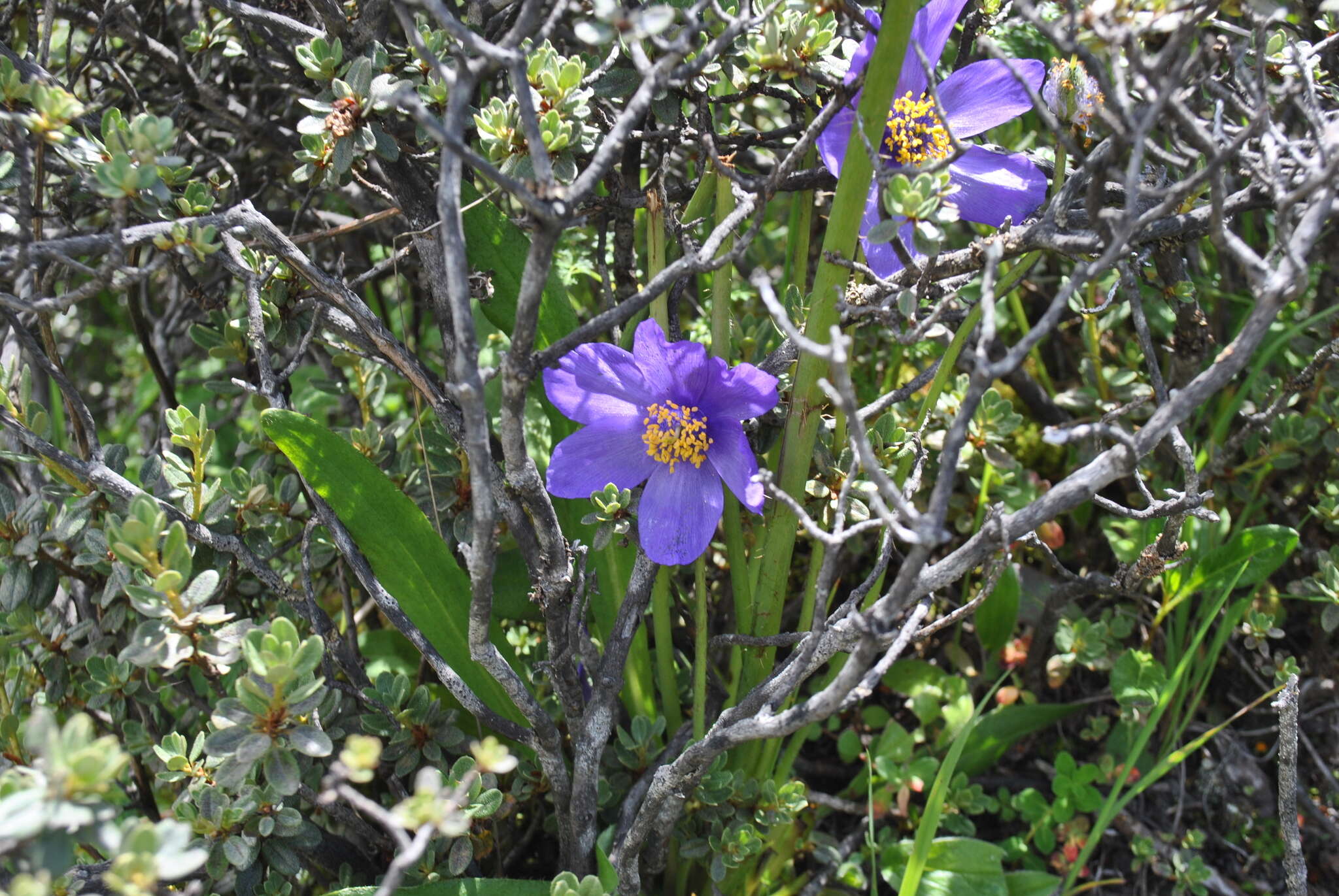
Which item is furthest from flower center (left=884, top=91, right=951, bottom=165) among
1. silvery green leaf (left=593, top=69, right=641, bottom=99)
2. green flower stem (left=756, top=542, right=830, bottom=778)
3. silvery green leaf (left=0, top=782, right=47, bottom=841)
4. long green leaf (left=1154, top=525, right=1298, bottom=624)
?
silvery green leaf (left=0, top=782, right=47, bottom=841)

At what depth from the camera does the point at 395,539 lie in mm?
1406

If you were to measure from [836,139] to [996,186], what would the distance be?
0.27m

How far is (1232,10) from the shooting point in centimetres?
129

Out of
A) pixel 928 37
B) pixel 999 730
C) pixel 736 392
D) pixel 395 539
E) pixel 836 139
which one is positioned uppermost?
pixel 928 37

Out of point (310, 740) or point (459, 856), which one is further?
point (459, 856)

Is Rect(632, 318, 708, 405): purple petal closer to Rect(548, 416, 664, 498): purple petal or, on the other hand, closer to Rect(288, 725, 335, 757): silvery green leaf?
Rect(548, 416, 664, 498): purple petal

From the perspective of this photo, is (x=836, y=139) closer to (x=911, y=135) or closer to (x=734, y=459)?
(x=911, y=135)

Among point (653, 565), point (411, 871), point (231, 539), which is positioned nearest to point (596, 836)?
point (411, 871)

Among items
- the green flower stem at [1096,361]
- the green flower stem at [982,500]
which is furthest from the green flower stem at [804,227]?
the green flower stem at [1096,361]

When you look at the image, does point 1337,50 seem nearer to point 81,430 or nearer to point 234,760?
point 234,760

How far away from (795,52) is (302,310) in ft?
2.72

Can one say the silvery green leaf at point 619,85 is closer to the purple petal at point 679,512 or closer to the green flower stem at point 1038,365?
the purple petal at point 679,512

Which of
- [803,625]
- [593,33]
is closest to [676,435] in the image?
[803,625]

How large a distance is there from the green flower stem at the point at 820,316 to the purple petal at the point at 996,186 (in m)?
0.25
